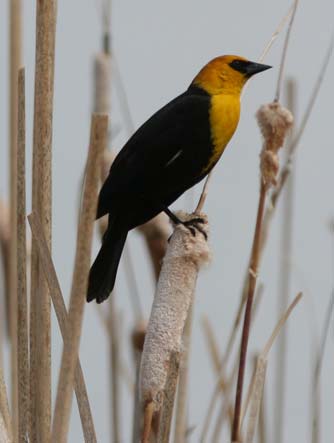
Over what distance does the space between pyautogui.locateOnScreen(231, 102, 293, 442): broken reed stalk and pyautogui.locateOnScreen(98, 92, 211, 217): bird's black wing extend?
56 centimetres

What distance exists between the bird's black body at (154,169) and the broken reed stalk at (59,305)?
0.59 m

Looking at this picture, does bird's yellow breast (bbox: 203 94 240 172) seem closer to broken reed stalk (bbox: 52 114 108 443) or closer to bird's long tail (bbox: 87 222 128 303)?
bird's long tail (bbox: 87 222 128 303)

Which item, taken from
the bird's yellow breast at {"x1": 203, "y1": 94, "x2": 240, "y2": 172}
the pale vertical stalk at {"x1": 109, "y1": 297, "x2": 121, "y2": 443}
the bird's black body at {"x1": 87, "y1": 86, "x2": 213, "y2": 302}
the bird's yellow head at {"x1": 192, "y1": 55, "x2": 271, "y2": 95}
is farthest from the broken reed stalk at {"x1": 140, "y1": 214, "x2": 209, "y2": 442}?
the bird's yellow head at {"x1": 192, "y1": 55, "x2": 271, "y2": 95}

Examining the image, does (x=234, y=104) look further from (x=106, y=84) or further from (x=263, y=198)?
(x=263, y=198)

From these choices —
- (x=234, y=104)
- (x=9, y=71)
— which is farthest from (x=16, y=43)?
(x=234, y=104)

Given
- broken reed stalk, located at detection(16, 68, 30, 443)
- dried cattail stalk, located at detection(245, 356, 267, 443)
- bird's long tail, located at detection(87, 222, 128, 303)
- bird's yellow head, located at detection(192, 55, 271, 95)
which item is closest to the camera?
broken reed stalk, located at detection(16, 68, 30, 443)

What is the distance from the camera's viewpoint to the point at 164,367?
98cm

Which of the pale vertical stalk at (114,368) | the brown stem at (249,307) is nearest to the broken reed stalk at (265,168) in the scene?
the brown stem at (249,307)

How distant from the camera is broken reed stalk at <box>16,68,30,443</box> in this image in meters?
1.07

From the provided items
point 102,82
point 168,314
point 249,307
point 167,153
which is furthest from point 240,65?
point 168,314

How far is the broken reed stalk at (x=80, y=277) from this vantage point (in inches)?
30.8

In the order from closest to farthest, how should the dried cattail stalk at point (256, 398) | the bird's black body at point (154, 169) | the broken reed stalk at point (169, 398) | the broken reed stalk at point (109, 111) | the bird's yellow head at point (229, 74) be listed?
the broken reed stalk at point (169, 398), the dried cattail stalk at point (256, 398), the broken reed stalk at point (109, 111), the bird's black body at point (154, 169), the bird's yellow head at point (229, 74)

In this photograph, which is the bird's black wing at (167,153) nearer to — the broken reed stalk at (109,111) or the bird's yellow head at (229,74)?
the bird's yellow head at (229,74)

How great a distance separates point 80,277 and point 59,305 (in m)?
0.20
